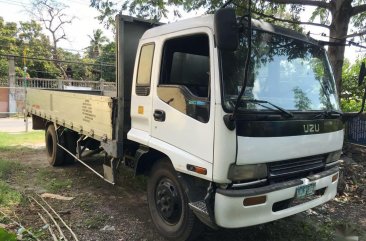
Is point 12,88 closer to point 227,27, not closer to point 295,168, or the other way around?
point 295,168

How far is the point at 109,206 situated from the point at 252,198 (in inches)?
107

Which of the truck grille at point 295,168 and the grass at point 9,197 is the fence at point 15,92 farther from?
the truck grille at point 295,168

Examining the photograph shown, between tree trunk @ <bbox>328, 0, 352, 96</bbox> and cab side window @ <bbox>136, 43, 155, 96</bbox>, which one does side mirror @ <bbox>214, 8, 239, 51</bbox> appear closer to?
cab side window @ <bbox>136, 43, 155, 96</bbox>

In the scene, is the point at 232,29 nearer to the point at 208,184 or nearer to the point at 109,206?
the point at 208,184

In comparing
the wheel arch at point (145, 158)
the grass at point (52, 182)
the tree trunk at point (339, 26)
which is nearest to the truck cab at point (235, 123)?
the wheel arch at point (145, 158)

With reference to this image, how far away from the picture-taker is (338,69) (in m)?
7.18

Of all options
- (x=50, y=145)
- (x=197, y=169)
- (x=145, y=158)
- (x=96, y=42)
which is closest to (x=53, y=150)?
(x=50, y=145)

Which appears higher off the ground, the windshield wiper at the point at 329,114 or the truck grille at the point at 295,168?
the windshield wiper at the point at 329,114

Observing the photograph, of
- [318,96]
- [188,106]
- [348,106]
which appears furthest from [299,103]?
[348,106]

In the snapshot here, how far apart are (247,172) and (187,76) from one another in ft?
4.60

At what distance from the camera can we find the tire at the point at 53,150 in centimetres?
748

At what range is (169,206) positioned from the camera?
13.2 feet

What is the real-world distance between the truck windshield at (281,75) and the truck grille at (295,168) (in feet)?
1.78

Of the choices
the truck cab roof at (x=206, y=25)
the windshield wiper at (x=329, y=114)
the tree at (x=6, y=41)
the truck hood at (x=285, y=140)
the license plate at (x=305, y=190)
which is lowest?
the license plate at (x=305, y=190)
